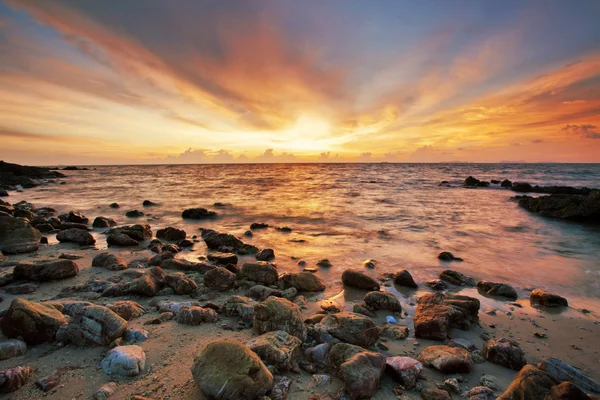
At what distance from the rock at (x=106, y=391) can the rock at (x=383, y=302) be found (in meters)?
4.08

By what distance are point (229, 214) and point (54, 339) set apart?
13.0 meters

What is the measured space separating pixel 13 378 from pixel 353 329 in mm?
3853

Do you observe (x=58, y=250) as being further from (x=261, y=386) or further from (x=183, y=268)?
(x=261, y=386)

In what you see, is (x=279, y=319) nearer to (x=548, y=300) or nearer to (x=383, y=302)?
(x=383, y=302)

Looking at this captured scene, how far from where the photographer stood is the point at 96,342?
11.8ft

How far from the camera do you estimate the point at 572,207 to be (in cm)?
1551

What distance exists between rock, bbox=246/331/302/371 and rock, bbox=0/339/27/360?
271 cm

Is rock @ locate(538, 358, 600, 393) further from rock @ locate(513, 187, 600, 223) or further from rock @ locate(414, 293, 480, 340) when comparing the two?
rock @ locate(513, 187, 600, 223)

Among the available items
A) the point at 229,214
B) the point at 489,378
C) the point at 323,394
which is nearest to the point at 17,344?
the point at 323,394

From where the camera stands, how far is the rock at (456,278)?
6832 millimetres

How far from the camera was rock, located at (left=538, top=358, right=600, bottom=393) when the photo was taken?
327 cm

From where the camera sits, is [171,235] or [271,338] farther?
[171,235]

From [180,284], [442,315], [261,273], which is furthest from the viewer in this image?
[261,273]

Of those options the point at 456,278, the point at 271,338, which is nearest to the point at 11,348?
the point at 271,338
